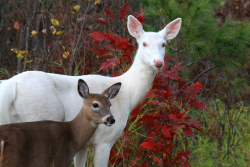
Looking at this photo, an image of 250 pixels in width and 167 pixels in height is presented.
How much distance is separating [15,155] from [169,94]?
2.18 metres

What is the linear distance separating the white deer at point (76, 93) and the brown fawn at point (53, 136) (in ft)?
0.82

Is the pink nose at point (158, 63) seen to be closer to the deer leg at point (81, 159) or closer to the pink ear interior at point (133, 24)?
the pink ear interior at point (133, 24)

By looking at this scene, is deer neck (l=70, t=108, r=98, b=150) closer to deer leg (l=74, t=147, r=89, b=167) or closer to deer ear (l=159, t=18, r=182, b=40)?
deer leg (l=74, t=147, r=89, b=167)

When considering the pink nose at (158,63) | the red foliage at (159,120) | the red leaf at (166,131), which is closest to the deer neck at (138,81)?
the red foliage at (159,120)

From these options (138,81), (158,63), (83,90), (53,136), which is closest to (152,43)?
(158,63)

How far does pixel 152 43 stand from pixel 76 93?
39.8 inches

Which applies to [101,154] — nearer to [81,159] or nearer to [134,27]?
[81,159]

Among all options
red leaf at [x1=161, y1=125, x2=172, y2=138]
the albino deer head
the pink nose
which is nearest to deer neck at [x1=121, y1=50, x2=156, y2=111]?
the albino deer head

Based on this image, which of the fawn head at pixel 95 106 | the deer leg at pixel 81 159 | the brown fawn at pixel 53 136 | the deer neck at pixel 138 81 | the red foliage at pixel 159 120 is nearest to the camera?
the brown fawn at pixel 53 136

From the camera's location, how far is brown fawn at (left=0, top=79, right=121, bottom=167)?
2668 millimetres

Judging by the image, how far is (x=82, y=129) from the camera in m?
3.23

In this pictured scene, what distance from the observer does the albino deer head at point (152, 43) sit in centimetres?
356

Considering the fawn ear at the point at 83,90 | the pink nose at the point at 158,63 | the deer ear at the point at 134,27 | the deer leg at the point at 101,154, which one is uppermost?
the deer ear at the point at 134,27

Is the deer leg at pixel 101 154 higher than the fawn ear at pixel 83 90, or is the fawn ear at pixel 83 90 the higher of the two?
the fawn ear at pixel 83 90
